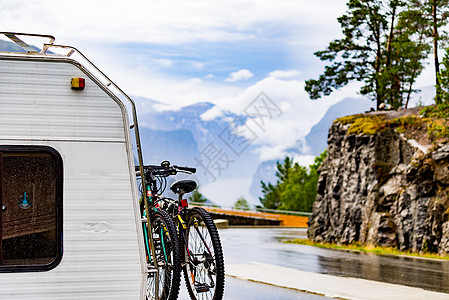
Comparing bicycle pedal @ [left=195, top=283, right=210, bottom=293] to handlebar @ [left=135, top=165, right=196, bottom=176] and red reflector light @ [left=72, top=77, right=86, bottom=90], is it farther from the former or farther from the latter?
red reflector light @ [left=72, top=77, right=86, bottom=90]

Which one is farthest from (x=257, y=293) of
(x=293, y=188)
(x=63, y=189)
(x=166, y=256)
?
(x=293, y=188)

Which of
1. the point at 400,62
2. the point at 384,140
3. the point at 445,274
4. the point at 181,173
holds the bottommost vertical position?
the point at 445,274

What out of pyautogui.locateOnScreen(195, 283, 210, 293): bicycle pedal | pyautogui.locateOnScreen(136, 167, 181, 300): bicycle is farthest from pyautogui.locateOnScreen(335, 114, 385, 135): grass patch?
pyautogui.locateOnScreen(195, 283, 210, 293): bicycle pedal

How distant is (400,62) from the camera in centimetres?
3562

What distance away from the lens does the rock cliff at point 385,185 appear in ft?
68.3

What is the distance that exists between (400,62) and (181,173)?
2920cm

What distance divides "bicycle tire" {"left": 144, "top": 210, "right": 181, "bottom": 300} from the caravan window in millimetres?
1867

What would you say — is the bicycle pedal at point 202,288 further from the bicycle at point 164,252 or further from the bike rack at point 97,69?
the bike rack at point 97,69

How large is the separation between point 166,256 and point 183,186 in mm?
846

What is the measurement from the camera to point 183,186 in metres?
8.03

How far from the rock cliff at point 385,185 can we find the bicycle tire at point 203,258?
13452 mm

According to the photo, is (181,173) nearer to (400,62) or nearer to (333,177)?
(333,177)

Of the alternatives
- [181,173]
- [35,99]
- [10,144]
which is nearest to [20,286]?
[10,144]

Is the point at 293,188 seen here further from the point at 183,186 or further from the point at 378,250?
the point at 183,186
